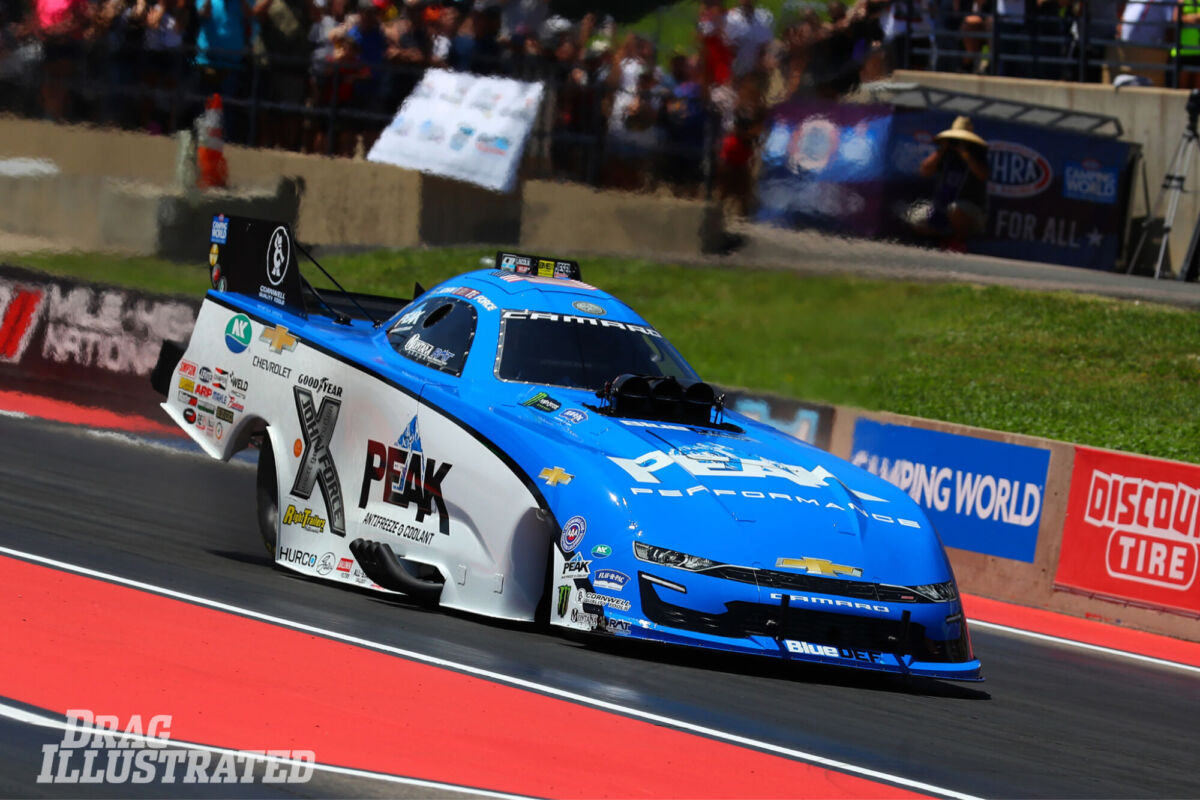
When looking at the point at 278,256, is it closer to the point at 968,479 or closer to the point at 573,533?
the point at 573,533

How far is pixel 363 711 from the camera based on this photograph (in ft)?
19.9

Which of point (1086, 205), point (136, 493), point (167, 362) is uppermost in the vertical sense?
point (1086, 205)

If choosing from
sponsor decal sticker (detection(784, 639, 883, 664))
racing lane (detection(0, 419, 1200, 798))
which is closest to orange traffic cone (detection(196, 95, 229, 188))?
racing lane (detection(0, 419, 1200, 798))

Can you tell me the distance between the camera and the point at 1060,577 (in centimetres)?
1146

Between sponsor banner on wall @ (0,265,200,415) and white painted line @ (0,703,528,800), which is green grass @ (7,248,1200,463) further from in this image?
white painted line @ (0,703,528,800)

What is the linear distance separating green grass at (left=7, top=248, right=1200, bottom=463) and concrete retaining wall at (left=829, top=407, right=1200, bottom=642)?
4.25 meters

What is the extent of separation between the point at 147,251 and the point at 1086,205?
10.9m

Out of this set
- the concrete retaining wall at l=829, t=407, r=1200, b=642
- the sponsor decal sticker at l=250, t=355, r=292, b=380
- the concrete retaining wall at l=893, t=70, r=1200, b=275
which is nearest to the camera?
the sponsor decal sticker at l=250, t=355, r=292, b=380

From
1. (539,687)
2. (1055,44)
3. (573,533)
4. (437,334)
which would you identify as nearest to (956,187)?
(1055,44)

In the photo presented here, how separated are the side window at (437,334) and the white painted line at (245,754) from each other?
3.21 meters

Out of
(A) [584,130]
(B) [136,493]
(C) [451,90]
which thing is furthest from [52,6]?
(B) [136,493]

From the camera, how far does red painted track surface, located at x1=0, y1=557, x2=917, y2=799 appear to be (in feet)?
18.2

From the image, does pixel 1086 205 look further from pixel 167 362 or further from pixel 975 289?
pixel 167 362

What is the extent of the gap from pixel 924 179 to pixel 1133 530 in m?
7.55
